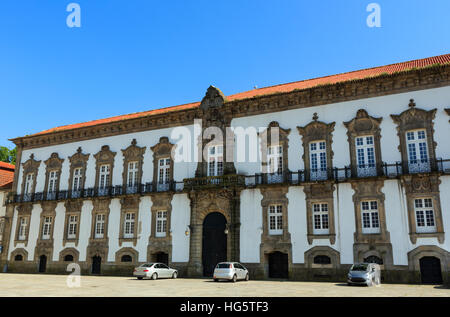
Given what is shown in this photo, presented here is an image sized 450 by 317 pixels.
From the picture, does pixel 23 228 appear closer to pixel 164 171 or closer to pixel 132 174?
pixel 132 174

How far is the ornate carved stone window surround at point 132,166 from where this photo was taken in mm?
33219

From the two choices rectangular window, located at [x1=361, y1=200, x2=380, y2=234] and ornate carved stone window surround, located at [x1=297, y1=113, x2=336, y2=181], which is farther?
ornate carved stone window surround, located at [x1=297, y1=113, x2=336, y2=181]

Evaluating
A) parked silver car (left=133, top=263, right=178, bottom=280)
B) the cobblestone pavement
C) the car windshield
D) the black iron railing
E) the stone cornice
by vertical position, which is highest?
the stone cornice

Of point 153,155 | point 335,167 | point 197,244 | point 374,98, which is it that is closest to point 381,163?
point 335,167

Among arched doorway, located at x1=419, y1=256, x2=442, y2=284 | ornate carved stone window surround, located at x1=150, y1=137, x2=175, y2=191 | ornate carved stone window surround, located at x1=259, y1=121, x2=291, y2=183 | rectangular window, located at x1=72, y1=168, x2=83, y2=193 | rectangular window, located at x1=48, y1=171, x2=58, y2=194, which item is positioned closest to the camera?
arched doorway, located at x1=419, y1=256, x2=442, y2=284

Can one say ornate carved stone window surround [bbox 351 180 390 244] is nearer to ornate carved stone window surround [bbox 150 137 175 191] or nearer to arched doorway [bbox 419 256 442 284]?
arched doorway [bbox 419 256 442 284]

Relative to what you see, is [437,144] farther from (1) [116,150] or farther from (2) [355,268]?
(1) [116,150]

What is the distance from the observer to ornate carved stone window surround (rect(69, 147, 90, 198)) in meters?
35.7

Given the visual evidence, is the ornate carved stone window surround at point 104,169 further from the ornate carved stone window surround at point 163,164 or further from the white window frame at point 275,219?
the white window frame at point 275,219

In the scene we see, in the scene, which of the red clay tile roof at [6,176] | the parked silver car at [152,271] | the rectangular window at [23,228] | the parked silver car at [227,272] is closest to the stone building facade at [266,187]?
the rectangular window at [23,228]

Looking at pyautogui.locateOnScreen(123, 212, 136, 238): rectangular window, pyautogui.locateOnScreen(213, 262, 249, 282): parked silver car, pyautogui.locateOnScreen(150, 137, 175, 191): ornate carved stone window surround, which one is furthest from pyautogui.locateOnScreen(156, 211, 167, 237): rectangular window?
pyautogui.locateOnScreen(213, 262, 249, 282): parked silver car

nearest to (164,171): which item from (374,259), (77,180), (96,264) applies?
(77,180)

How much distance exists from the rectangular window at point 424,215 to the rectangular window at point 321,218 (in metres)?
5.47

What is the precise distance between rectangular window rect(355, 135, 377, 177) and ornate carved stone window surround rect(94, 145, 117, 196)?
68.1 feet
